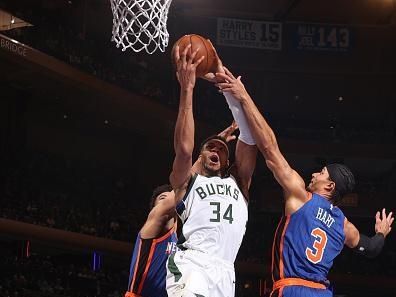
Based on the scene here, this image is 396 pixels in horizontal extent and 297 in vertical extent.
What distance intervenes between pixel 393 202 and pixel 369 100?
4594mm

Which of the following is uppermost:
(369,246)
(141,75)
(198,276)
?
(141,75)

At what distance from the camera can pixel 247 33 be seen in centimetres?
2431

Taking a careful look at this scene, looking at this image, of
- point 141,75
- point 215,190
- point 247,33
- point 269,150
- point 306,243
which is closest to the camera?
point 215,190

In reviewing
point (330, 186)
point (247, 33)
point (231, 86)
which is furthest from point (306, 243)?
point (247, 33)

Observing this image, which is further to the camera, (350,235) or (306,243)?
(350,235)

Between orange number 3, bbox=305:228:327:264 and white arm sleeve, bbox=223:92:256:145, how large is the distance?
0.85m

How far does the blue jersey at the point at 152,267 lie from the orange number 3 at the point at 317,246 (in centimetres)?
141

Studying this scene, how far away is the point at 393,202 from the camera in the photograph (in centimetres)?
2459

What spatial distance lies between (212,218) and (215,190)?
20 centimetres

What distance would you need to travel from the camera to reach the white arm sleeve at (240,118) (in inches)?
194

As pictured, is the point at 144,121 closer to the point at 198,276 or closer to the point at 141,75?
the point at 141,75

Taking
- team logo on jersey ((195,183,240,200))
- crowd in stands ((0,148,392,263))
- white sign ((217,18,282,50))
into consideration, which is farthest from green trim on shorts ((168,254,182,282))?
white sign ((217,18,282,50))

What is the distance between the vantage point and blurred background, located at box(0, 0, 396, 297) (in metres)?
17.3

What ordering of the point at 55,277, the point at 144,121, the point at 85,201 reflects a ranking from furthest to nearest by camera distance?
the point at 144,121 < the point at 85,201 < the point at 55,277
